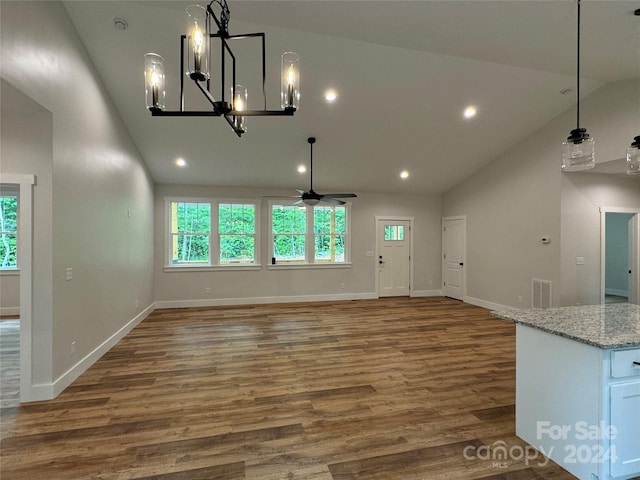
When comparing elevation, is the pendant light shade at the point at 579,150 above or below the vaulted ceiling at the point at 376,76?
below

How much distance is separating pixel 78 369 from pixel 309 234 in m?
4.87

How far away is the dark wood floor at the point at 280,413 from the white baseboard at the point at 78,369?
82 mm

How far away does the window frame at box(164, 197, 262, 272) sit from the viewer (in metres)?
6.45

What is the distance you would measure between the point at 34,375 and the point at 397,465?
10.5 feet

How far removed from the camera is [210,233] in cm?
668

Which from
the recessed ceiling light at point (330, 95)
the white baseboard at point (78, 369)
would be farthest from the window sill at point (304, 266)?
the recessed ceiling light at point (330, 95)

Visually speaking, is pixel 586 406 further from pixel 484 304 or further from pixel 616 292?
pixel 616 292

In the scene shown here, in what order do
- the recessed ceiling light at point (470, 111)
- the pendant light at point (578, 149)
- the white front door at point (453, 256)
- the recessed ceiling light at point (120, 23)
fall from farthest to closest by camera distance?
1. the white front door at point (453, 256)
2. the recessed ceiling light at point (470, 111)
3. the recessed ceiling light at point (120, 23)
4. the pendant light at point (578, 149)

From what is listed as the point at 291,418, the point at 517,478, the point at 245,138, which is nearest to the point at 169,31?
the point at 245,138

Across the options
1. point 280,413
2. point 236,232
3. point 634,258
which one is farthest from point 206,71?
point 634,258

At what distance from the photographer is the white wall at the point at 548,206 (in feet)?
14.7

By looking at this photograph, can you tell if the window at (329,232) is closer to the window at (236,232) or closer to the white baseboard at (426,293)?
the window at (236,232)

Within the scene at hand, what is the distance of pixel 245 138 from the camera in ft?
16.6

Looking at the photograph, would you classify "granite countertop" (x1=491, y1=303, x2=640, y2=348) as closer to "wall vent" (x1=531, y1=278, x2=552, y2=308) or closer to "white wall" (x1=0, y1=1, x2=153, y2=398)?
"wall vent" (x1=531, y1=278, x2=552, y2=308)
